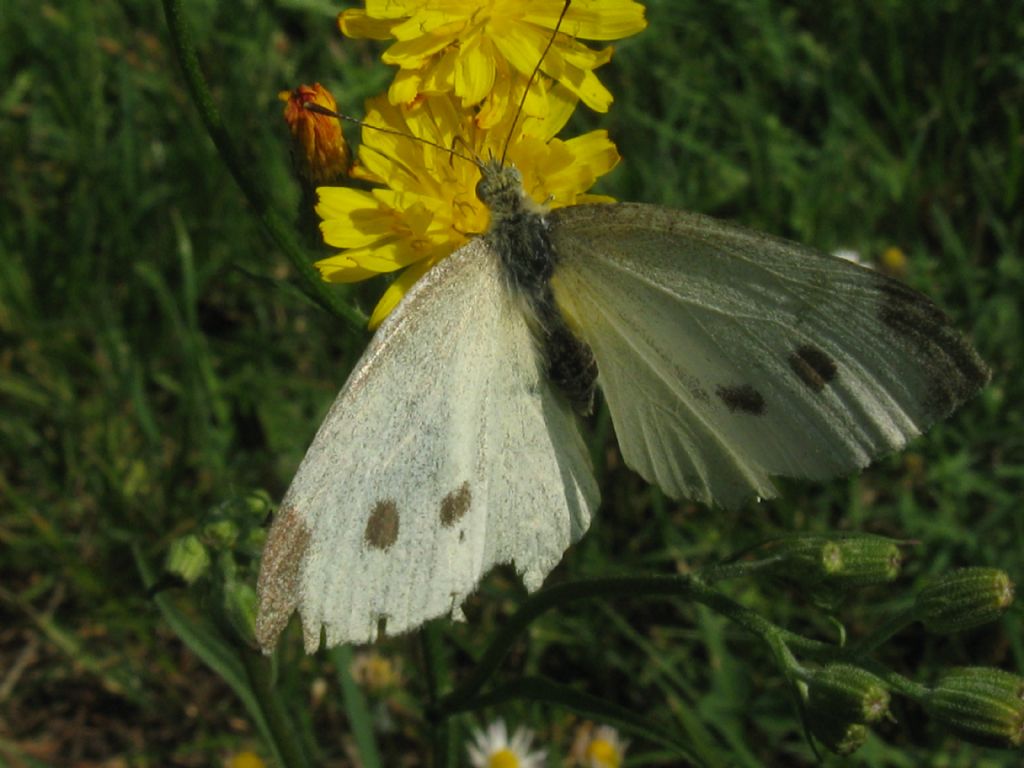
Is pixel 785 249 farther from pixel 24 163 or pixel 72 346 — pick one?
pixel 24 163

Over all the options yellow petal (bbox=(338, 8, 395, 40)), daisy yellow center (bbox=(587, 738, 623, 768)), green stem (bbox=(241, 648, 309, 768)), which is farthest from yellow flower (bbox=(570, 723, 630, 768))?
yellow petal (bbox=(338, 8, 395, 40))

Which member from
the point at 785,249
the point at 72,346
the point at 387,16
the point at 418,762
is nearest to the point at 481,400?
the point at 785,249

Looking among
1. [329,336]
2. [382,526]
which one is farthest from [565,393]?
[329,336]

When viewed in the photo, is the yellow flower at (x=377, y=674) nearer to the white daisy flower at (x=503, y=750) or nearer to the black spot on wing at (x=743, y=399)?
the white daisy flower at (x=503, y=750)

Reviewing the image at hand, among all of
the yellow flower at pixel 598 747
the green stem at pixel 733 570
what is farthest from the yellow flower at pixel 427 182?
the yellow flower at pixel 598 747

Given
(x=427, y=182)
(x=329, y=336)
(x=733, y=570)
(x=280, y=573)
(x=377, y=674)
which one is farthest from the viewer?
(x=329, y=336)

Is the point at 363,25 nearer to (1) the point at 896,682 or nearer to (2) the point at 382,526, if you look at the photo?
(2) the point at 382,526
